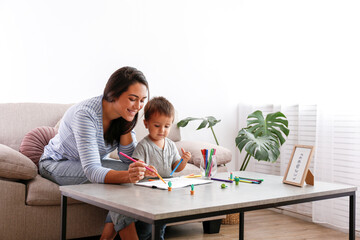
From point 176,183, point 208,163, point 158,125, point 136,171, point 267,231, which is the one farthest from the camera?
point 267,231

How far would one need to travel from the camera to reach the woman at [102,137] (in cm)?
165

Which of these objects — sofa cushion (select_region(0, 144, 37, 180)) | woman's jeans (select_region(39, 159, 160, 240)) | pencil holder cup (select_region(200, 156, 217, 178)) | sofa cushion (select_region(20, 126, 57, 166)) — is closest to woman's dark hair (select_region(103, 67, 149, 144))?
woman's jeans (select_region(39, 159, 160, 240))

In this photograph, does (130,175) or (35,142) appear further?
(35,142)

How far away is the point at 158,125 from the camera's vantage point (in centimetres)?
200

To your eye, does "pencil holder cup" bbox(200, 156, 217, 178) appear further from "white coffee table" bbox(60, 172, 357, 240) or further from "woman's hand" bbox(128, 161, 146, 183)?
"woman's hand" bbox(128, 161, 146, 183)

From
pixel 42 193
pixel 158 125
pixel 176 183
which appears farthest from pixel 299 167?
pixel 42 193

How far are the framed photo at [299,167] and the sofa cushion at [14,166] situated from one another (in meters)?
1.25

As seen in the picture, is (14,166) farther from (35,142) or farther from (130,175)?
(130,175)

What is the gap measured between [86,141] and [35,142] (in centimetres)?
86

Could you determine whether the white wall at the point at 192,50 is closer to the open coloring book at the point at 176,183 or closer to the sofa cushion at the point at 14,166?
the sofa cushion at the point at 14,166

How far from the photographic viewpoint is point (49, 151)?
84.6 inches

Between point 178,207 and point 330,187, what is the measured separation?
0.81 m

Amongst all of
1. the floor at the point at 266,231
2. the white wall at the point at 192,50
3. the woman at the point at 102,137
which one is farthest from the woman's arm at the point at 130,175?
the white wall at the point at 192,50

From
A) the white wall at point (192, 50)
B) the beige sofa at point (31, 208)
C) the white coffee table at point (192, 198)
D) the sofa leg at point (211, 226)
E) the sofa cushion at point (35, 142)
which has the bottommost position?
the sofa leg at point (211, 226)
